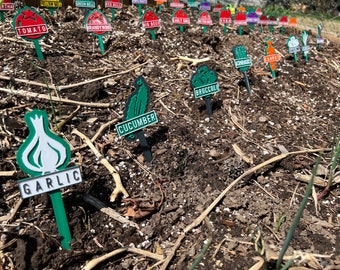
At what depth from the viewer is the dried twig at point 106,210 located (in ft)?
3.74

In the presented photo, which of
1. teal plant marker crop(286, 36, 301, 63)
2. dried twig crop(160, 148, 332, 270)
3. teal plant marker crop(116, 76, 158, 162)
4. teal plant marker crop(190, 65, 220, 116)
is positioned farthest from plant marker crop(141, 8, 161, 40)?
dried twig crop(160, 148, 332, 270)

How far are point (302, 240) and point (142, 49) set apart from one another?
160 centimetres

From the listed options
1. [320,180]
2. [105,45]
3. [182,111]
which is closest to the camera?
[320,180]

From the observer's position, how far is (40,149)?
0.91 m

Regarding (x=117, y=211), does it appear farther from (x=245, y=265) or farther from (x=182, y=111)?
(x=182, y=111)

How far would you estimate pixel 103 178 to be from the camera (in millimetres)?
1260

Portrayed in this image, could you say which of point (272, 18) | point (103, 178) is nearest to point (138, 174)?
point (103, 178)

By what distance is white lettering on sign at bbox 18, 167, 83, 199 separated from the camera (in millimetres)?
Answer: 900

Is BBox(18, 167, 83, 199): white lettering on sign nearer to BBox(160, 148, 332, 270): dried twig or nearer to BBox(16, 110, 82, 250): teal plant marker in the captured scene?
BBox(16, 110, 82, 250): teal plant marker

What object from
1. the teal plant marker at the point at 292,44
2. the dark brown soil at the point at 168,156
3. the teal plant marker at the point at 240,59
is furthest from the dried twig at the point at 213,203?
the teal plant marker at the point at 292,44

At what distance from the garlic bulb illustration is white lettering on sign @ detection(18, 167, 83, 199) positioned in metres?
0.02

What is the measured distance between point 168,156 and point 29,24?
102cm

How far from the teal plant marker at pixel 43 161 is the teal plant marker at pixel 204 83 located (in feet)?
2.72

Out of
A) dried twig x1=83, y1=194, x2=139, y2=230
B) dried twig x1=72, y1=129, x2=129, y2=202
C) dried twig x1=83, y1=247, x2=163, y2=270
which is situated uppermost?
dried twig x1=72, y1=129, x2=129, y2=202
